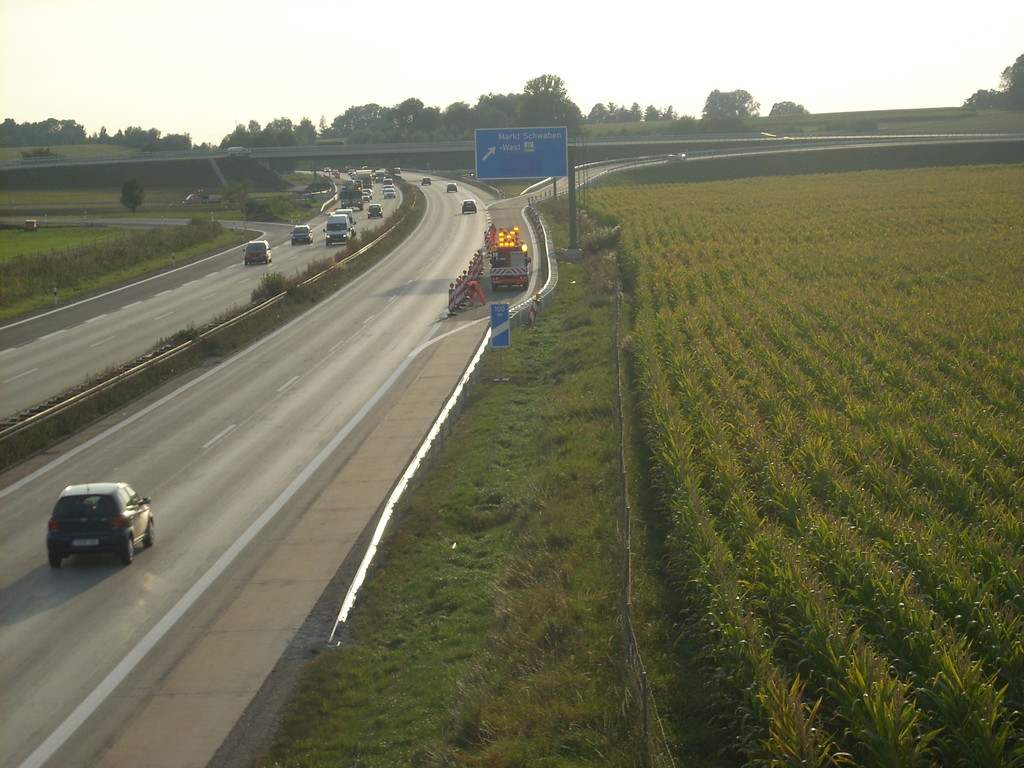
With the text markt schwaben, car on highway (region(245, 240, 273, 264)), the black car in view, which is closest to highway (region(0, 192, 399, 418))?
car on highway (region(245, 240, 273, 264))

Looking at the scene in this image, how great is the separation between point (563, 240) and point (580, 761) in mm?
59940

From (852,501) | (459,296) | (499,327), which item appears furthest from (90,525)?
(459,296)

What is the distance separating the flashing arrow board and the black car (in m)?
37.8

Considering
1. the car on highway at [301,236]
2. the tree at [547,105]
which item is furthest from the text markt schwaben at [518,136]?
the tree at [547,105]

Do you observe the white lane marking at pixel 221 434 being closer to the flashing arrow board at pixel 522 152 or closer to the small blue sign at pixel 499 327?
the small blue sign at pixel 499 327

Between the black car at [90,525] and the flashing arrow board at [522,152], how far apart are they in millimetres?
37815

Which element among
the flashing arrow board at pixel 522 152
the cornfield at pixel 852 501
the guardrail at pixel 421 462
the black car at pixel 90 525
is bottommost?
the guardrail at pixel 421 462

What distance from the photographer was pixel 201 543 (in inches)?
744

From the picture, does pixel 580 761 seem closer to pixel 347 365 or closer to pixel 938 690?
pixel 938 690

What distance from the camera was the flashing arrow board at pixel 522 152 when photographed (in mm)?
53438

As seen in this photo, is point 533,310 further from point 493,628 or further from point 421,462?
point 493,628

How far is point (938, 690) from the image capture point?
945cm

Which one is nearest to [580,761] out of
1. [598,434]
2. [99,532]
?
[99,532]

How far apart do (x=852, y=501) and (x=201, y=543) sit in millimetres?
10756
